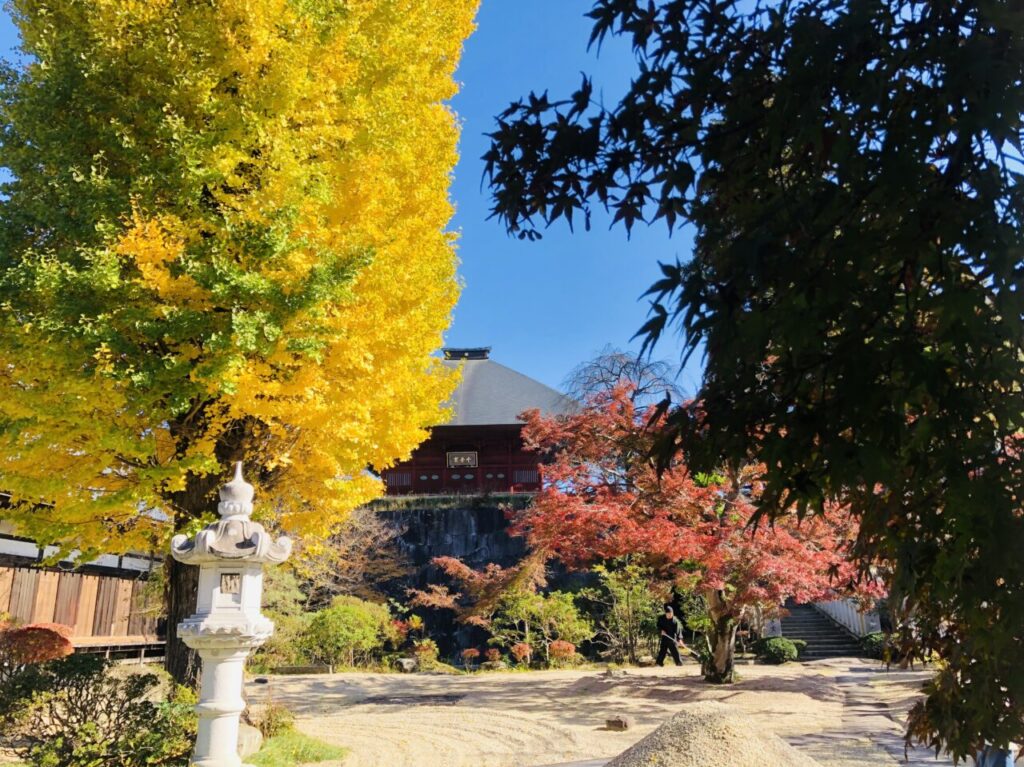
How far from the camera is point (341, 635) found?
17328 millimetres

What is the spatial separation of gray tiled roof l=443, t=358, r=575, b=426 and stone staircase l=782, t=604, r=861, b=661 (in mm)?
9923

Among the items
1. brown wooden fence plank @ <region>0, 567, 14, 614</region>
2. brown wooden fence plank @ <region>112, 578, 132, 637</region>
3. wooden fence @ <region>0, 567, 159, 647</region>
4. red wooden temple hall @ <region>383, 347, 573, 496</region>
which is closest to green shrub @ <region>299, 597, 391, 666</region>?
wooden fence @ <region>0, 567, 159, 647</region>

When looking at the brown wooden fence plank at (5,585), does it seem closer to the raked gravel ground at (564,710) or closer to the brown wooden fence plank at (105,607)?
the brown wooden fence plank at (105,607)

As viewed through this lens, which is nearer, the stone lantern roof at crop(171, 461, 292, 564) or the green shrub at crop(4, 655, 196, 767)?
the stone lantern roof at crop(171, 461, 292, 564)

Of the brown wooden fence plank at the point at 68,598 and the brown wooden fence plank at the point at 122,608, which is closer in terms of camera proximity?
the brown wooden fence plank at the point at 68,598

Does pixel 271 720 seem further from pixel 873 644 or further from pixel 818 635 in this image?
pixel 818 635

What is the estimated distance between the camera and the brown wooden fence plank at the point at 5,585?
37.6 feet

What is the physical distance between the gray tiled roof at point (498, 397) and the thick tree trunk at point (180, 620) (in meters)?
17.0

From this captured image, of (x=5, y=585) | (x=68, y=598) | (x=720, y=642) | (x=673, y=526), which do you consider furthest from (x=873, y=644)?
(x=5, y=585)

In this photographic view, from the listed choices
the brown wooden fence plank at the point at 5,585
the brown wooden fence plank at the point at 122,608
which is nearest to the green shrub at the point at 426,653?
the brown wooden fence plank at the point at 122,608

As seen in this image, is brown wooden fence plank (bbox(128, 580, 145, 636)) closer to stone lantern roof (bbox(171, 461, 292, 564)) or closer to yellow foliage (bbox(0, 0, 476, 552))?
yellow foliage (bbox(0, 0, 476, 552))

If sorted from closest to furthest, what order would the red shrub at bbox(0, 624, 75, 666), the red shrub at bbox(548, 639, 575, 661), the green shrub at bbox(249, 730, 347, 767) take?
the green shrub at bbox(249, 730, 347, 767)
the red shrub at bbox(0, 624, 75, 666)
the red shrub at bbox(548, 639, 575, 661)

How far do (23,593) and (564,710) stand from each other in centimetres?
966

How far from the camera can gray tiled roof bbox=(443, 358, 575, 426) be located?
2519 centimetres
